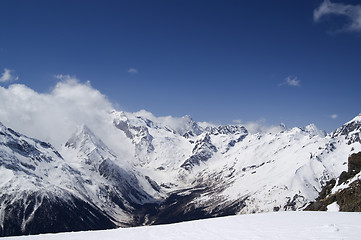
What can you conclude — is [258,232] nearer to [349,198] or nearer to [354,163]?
[349,198]

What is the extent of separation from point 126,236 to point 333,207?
→ 68108mm

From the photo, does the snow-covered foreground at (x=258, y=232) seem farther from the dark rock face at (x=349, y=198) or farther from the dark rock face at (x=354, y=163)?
the dark rock face at (x=354, y=163)

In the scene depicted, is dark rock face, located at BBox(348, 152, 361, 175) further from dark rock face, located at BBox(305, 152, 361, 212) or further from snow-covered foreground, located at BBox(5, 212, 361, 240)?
snow-covered foreground, located at BBox(5, 212, 361, 240)

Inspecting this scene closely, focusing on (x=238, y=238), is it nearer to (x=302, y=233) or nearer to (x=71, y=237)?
(x=302, y=233)

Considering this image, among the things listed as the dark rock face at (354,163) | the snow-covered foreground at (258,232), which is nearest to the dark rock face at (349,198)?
the dark rock face at (354,163)

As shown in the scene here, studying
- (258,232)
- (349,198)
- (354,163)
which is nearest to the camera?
(258,232)

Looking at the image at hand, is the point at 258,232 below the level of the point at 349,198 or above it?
below

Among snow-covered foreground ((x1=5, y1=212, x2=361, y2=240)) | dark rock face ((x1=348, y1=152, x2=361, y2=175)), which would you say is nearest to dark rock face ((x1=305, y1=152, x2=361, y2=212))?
dark rock face ((x1=348, y1=152, x2=361, y2=175))

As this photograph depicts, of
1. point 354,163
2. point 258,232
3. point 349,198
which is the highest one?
point 354,163

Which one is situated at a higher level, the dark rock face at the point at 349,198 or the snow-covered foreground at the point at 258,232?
the dark rock face at the point at 349,198

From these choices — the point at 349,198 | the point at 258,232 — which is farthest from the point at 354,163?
the point at 258,232

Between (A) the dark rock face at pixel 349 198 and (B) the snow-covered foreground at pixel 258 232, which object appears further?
(A) the dark rock face at pixel 349 198

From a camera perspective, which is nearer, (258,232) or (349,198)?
(258,232)

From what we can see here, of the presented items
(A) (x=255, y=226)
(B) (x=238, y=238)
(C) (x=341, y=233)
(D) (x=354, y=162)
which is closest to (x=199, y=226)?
(A) (x=255, y=226)
